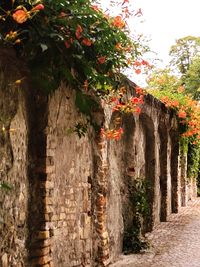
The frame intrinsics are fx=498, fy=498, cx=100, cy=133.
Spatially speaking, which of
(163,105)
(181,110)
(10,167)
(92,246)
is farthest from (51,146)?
(181,110)

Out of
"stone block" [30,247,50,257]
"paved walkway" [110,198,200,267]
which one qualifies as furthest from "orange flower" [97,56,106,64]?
"paved walkway" [110,198,200,267]

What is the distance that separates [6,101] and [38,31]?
0.83 metres

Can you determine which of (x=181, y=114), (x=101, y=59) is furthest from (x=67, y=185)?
(x=181, y=114)

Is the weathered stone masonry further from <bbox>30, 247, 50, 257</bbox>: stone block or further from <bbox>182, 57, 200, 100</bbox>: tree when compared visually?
<bbox>182, 57, 200, 100</bbox>: tree

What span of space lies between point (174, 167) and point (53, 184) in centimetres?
1005

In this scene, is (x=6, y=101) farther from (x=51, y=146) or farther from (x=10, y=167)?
(x=51, y=146)

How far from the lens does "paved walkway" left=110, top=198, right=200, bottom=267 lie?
809cm

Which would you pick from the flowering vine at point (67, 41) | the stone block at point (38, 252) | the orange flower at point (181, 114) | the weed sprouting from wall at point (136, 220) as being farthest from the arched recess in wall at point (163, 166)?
the stone block at point (38, 252)

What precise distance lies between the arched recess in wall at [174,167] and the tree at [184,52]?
20602 mm

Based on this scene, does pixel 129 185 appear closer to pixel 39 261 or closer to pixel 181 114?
pixel 39 261

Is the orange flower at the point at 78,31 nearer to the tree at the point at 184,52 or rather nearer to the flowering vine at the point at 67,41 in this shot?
the flowering vine at the point at 67,41

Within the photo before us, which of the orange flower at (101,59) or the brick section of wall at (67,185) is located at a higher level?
the orange flower at (101,59)

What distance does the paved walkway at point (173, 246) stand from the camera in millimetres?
8094

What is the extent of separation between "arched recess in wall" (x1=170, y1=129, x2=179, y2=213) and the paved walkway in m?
1.15
